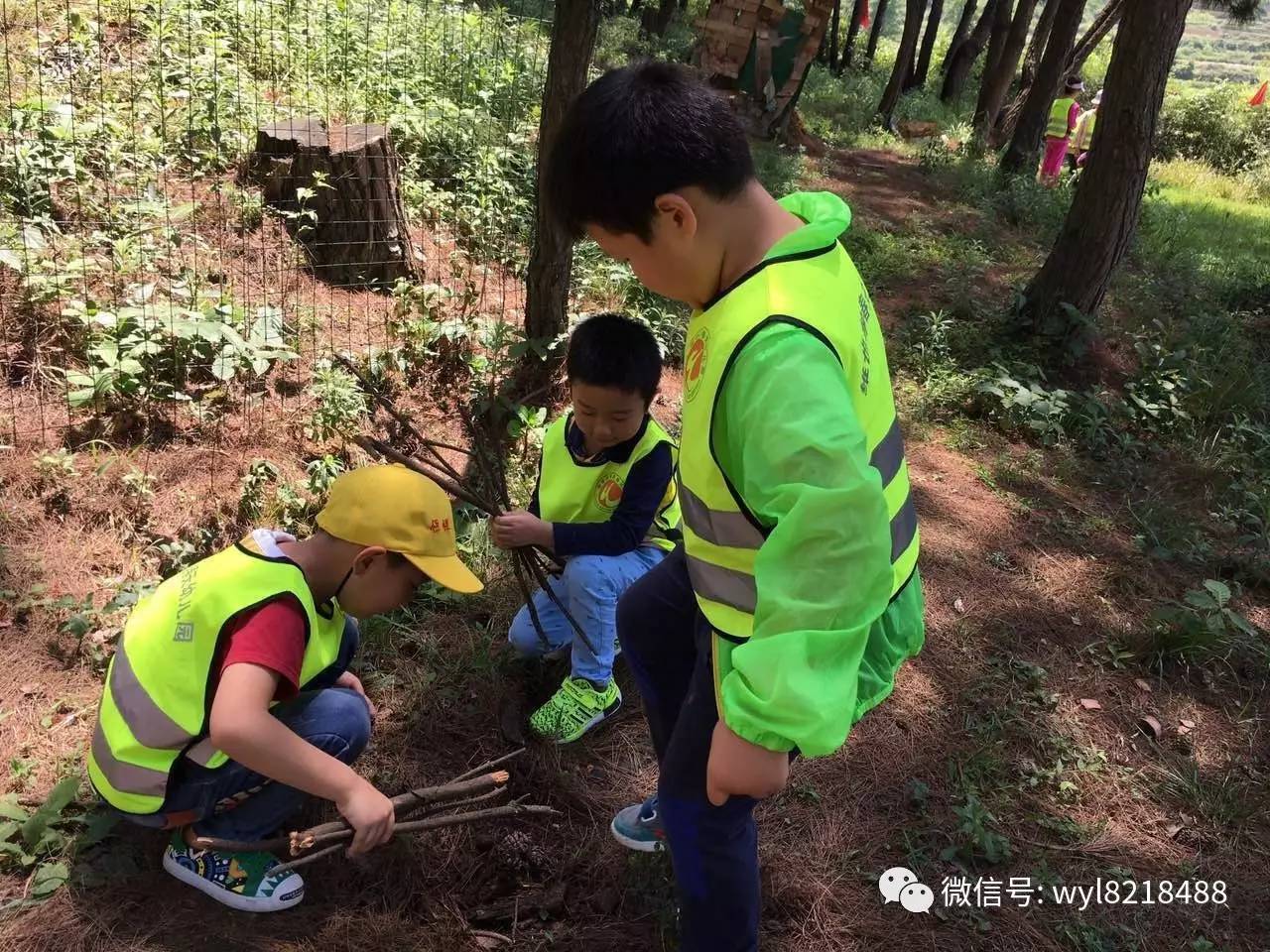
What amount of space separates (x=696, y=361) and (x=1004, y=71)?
13437 millimetres

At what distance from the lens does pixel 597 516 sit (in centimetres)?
262

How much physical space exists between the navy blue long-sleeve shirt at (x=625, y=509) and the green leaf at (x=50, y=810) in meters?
1.33

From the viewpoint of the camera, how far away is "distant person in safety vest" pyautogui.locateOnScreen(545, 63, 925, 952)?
118 centimetres

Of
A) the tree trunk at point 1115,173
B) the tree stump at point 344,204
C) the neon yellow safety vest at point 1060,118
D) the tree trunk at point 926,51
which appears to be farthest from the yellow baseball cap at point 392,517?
the tree trunk at point 926,51

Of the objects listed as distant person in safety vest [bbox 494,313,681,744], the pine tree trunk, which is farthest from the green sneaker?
the pine tree trunk

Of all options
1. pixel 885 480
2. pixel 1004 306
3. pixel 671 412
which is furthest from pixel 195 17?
pixel 885 480

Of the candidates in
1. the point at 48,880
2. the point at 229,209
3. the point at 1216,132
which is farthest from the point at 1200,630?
the point at 1216,132

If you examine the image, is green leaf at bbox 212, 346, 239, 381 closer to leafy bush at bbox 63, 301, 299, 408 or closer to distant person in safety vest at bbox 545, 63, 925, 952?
leafy bush at bbox 63, 301, 299, 408

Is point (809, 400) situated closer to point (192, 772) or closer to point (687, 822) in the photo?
point (687, 822)

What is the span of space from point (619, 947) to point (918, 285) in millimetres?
5824

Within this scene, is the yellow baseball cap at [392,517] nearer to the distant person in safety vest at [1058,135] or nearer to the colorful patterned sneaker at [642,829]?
the colorful patterned sneaker at [642,829]

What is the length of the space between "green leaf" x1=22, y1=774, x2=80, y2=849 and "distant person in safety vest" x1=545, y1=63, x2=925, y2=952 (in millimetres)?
1512

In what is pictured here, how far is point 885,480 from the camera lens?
5.00 feet

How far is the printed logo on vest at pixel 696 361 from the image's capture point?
1.38m
